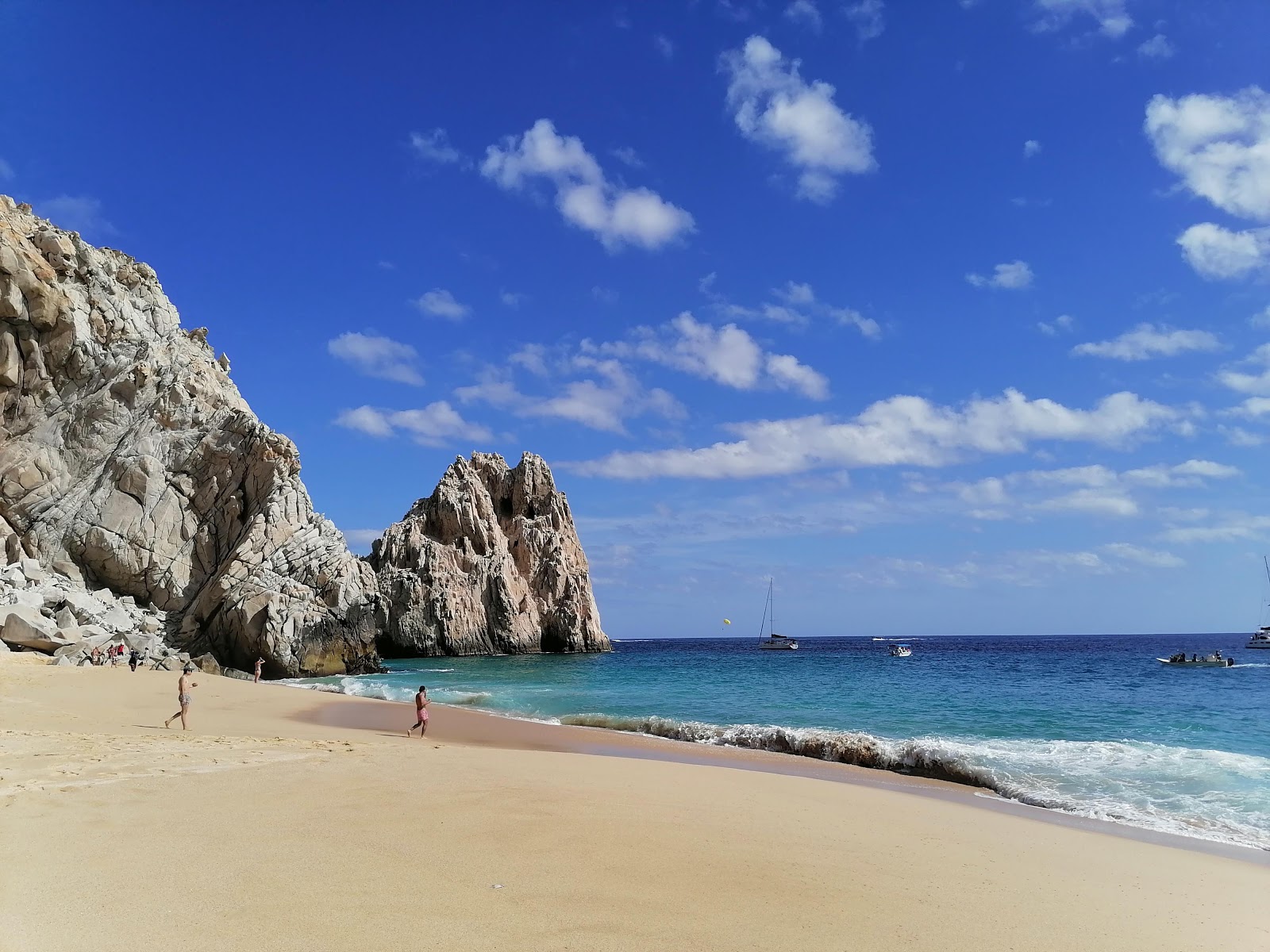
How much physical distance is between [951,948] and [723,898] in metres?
1.79

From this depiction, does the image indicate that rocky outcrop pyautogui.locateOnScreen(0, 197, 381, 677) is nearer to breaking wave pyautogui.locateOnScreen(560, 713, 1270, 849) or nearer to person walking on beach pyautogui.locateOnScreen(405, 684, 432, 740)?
person walking on beach pyautogui.locateOnScreen(405, 684, 432, 740)

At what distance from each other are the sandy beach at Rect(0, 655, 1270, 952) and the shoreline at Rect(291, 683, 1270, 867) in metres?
0.52

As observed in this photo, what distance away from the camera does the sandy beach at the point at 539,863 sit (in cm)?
540

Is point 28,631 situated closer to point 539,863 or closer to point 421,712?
point 421,712

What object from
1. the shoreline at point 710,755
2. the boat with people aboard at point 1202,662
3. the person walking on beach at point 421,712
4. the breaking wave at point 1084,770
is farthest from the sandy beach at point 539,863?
the boat with people aboard at point 1202,662

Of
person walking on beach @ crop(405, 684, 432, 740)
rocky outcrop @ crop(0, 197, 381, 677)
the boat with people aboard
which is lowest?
the boat with people aboard

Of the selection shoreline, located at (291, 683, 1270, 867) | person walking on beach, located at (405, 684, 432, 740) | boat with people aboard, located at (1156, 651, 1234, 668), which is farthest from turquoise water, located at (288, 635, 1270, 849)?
person walking on beach, located at (405, 684, 432, 740)

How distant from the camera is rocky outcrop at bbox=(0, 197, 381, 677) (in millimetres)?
41281

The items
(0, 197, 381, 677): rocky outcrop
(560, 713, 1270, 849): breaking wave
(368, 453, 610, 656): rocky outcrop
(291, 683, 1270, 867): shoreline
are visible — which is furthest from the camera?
(368, 453, 610, 656): rocky outcrop

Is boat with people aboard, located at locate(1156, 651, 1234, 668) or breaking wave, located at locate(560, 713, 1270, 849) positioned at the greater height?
breaking wave, located at locate(560, 713, 1270, 849)

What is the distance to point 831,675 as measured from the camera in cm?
4991

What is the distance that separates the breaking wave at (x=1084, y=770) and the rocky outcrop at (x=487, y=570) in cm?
5264

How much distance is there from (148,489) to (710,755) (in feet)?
132

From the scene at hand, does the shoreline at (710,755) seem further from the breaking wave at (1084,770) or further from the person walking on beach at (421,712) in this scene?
the person walking on beach at (421,712)
